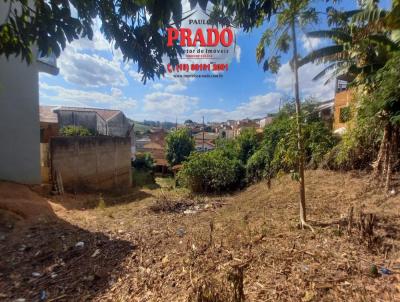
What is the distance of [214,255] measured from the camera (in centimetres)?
317

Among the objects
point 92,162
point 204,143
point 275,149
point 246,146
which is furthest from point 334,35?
point 204,143

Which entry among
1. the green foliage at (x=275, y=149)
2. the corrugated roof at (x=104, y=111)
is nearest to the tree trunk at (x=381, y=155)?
the green foliage at (x=275, y=149)

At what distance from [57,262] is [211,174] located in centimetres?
651

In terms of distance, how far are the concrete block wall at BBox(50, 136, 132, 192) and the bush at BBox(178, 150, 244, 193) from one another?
396cm

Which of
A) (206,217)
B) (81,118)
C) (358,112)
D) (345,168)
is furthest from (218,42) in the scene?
(81,118)

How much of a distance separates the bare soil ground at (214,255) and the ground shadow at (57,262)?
0.01m

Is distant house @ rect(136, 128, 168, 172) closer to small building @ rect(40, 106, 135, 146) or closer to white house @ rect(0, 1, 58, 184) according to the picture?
small building @ rect(40, 106, 135, 146)

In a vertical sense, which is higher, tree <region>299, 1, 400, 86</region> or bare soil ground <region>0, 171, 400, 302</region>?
tree <region>299, 1, 400, 86</region>

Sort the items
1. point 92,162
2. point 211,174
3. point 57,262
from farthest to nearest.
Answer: point 92,162 → point 211,174 → point 57,262

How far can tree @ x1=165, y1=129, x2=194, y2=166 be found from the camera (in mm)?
19828

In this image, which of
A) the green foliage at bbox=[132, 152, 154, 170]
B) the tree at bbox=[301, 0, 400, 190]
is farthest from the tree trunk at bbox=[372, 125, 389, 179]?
the green foliage at bbox=[132, 152, 154, 170]

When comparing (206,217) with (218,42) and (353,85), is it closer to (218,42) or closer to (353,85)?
(218,42)

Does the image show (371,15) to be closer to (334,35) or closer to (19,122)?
(334,35)

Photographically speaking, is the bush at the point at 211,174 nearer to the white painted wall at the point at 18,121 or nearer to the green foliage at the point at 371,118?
the green foliage at the point at 371,118
